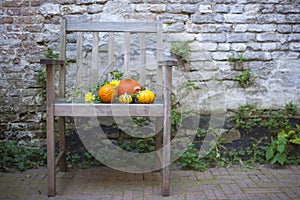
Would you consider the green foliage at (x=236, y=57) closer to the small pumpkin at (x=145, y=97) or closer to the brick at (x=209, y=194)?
the small pumpkin at (x=145, y=97)

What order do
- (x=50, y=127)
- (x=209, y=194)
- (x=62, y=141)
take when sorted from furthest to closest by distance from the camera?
(x=62, y=141) → (x=209, y=194) → (x=50, y=127)

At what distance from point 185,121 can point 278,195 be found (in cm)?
112

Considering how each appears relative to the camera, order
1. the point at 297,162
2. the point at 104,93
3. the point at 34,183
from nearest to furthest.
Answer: the point at 104,93 < the point at 34,183 < the point at 297,162

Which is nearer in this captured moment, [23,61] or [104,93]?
[104,93]

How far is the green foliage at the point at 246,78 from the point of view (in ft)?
10.3

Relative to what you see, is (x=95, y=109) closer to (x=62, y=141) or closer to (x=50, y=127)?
(x=50, y=127)

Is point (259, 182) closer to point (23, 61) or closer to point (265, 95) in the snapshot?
point (265, 95)

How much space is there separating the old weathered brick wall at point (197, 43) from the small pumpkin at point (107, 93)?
3.25 feet

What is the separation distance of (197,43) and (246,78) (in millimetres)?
572

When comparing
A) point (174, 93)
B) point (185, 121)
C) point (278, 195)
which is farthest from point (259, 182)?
point (174, 93)

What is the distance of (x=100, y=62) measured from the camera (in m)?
3.11

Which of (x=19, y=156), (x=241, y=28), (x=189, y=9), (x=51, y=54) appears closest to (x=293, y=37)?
(x=241, y=28)

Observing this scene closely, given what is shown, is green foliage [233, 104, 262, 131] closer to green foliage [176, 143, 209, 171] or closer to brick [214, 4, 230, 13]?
green foliage [176, 143, 209, 171]

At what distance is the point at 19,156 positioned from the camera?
297 centimetres
